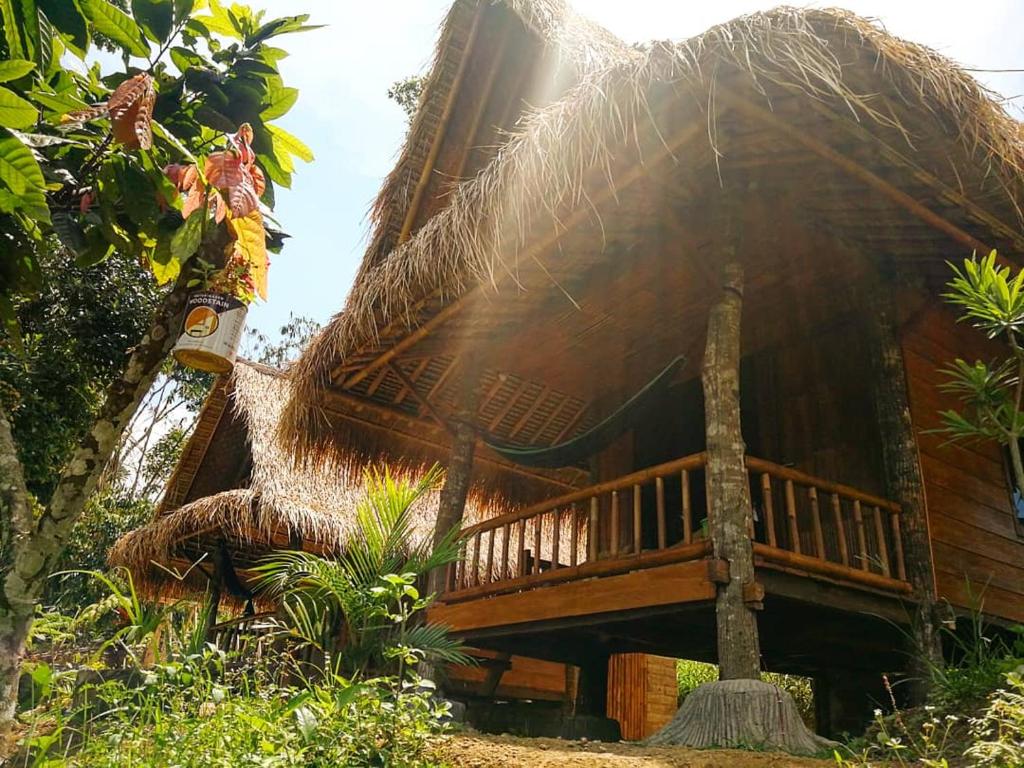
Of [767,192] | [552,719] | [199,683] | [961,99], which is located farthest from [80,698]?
[961,99]

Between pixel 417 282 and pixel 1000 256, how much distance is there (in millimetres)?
3263

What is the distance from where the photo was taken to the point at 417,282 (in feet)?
15.4

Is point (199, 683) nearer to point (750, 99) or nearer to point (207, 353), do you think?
point (207, 353)

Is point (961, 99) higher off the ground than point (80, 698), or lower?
higher

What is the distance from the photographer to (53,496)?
213cm

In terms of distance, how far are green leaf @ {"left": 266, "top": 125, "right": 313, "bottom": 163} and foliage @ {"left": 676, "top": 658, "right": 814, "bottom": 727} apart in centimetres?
991

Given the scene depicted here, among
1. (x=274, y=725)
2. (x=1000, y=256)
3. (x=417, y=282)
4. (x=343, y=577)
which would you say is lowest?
(x=274, y=725)

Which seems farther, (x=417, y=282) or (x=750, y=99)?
(x=417, y=282)

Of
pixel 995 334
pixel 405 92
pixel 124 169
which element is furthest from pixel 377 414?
pixel 405 92

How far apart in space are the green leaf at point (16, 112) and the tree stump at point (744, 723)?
8.88 feet

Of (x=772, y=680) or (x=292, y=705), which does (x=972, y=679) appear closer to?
(x=292, y=705)

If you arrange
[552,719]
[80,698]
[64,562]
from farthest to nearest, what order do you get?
[64,562]
[552,719]
[80,698]

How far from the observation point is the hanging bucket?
96.9 inches

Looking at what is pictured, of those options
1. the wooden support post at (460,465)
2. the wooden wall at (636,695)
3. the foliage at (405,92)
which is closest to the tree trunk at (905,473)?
the wooden support post at (460,465)
